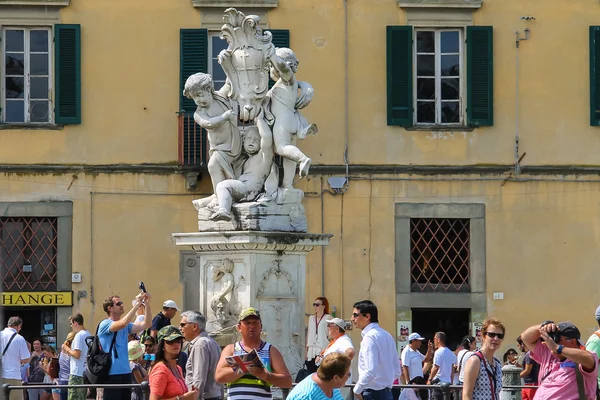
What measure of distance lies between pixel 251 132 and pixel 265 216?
3.18ft

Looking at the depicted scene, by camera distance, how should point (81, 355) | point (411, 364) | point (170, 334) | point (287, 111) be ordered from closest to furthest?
point (170, 334)
point (287, 111)
point (81, 355)
point (411, 364)

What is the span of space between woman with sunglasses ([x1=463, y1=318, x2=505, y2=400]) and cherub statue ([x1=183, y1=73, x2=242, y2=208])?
4.87 m

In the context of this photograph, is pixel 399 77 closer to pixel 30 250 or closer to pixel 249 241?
pixel 30 250

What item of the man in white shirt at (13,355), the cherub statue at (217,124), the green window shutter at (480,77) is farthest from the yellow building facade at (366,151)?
the cherub statue at (217,124)

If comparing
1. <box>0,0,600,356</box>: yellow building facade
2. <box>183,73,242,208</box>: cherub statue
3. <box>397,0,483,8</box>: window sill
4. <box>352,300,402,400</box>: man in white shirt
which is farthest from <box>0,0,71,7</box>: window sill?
<box>352,300,402,400</box>: man in white shirt

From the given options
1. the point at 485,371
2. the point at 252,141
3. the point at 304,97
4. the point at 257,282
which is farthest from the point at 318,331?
the point at 485,371

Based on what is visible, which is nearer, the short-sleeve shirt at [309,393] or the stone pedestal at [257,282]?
the short-sleeve shirt at [309,393]

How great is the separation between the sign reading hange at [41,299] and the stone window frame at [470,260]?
548cm

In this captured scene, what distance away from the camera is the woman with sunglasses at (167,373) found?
41.3 ft

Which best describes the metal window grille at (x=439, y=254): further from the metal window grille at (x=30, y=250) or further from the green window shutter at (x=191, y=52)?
the metal window grille at (x=30, y=250)

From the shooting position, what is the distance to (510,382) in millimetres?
17734

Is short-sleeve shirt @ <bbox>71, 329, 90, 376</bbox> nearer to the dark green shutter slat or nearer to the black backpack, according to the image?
the black backpack

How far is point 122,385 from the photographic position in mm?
15898

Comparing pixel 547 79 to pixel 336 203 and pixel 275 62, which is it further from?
pixel 275 62
